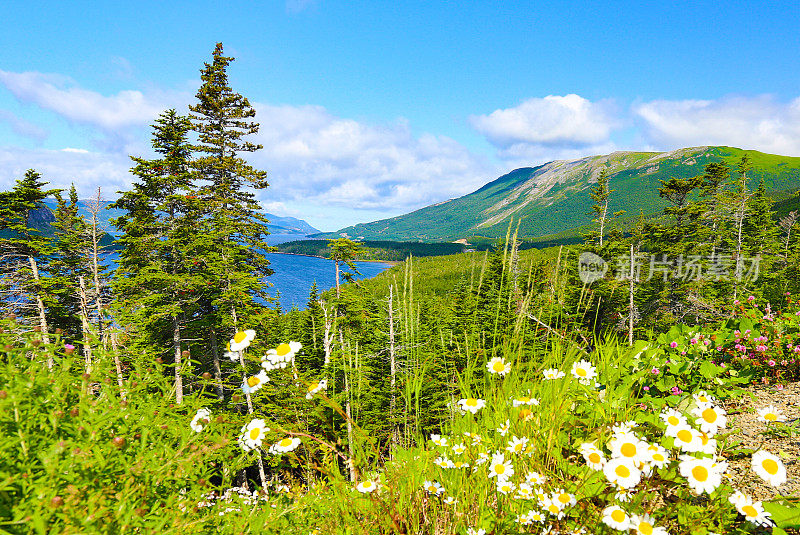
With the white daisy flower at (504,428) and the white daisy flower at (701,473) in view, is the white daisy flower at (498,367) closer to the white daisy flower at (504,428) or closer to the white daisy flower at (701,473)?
the white daisy flower at (504,428)

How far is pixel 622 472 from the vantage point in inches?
53.6

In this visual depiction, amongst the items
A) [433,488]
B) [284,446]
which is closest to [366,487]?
[433,488]

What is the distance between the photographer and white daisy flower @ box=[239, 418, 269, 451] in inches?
59.4

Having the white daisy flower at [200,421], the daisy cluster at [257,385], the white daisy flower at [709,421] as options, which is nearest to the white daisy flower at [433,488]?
the daisy cluster at [257,385]

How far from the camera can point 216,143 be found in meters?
17.2

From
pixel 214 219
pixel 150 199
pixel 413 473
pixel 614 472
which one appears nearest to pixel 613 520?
pixel 614 472

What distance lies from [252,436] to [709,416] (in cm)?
227

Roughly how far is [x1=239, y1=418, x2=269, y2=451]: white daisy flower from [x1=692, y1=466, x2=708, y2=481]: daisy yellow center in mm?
1833

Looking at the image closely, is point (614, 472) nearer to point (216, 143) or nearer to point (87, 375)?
point (87, 375)

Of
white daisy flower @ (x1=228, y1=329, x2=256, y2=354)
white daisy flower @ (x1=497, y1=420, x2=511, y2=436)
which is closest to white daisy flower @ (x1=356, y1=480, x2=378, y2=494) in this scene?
white daisy flower @ (x1=497, y1=420, x2=511, y2=436)

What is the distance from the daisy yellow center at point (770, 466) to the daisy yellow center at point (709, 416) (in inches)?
8.3

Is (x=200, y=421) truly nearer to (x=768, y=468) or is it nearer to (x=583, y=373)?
(x=583, y=373)

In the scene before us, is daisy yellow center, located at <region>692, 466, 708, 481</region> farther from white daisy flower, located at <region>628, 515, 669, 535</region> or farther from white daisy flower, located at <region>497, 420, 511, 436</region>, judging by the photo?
white daisy flower, located at <region>497, 420, 511, 436</region>

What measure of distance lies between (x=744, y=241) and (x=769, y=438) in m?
43.2
